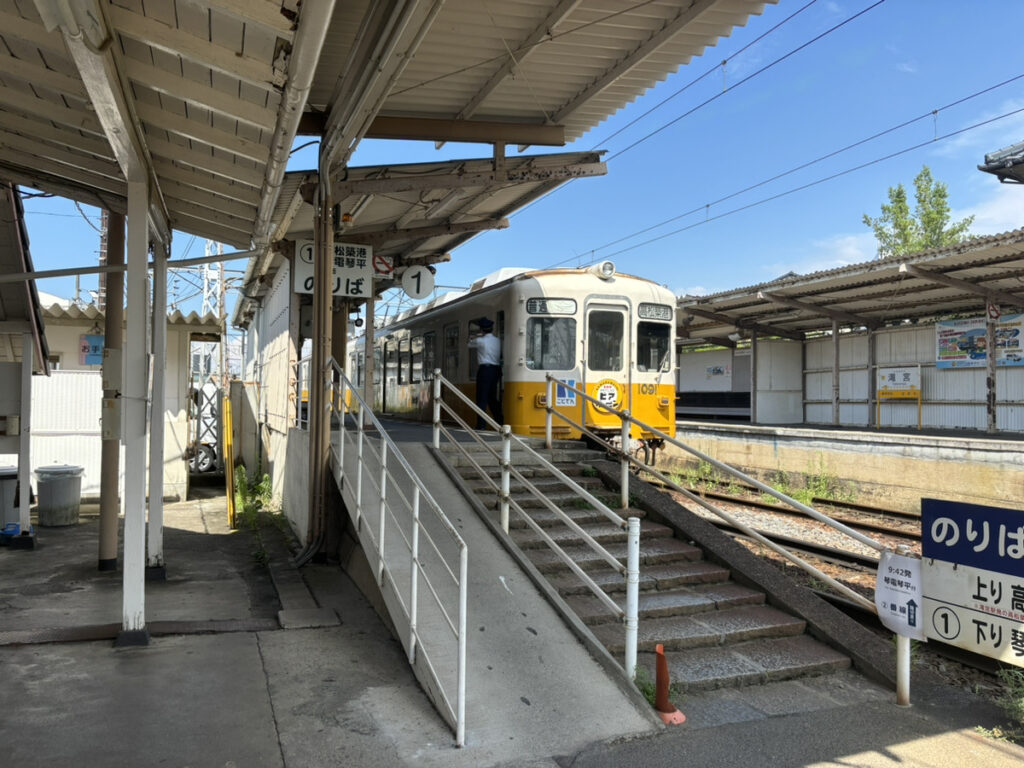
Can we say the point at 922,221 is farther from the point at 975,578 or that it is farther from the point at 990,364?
the point at 975,578

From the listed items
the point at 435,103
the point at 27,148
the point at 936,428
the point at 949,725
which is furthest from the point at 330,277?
the point at 936,428

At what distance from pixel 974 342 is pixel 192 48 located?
18.0 meters

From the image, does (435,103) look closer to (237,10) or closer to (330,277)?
(330,277)

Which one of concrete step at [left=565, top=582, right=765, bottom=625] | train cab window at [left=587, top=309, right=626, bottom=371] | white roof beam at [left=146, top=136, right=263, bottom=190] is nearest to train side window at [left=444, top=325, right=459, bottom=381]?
train cab window at [left=587, top=309, right=626, bottom=371]

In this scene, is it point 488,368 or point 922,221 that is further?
point 922,221

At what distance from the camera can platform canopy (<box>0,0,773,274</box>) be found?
3.63m

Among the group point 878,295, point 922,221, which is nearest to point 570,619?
point 878,295

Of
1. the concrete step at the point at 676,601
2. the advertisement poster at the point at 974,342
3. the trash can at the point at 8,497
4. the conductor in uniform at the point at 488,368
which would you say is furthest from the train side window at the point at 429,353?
the advertisement poster at the point at 974,342

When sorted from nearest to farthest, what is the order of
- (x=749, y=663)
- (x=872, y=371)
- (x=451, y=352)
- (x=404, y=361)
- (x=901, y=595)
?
(x=901, y=595) → (x=749, y=663) → (x=451, y=352) → (x=404, y=361) → (x=872, y=371)

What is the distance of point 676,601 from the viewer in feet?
17.7

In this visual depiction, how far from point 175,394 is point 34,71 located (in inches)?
393

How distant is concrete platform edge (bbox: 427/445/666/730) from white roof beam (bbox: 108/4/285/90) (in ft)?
11.7

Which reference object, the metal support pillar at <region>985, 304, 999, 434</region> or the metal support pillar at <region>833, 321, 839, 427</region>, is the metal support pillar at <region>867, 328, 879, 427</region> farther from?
the metal support pillar at <region>985, 304, 999, 434</region>

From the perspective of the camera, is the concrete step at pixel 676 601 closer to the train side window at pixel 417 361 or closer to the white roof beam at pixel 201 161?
the white roof beam at pixel 201 161
